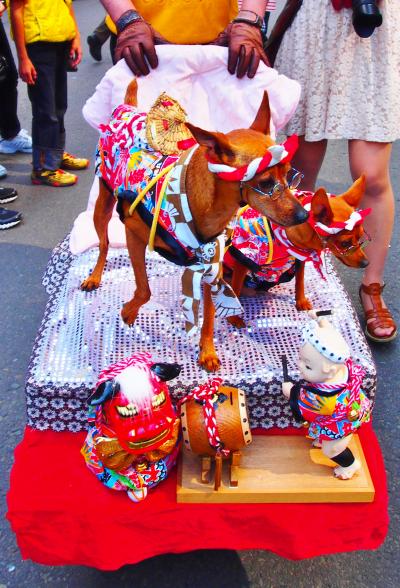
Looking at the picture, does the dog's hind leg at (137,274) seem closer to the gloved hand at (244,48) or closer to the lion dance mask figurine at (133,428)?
the lion dance mask figurine at (133,428)

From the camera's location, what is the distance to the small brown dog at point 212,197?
102cm

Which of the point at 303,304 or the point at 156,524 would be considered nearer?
the point at 156,524

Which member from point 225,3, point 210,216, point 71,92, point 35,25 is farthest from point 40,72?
point 210,216

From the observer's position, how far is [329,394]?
1113 millimetres

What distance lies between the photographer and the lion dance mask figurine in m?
1.09

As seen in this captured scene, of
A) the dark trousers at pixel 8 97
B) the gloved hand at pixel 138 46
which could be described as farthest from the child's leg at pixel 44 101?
the gloved hand at pixel 138 46

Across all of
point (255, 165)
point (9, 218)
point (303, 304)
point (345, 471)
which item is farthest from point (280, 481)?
point (9, 218)

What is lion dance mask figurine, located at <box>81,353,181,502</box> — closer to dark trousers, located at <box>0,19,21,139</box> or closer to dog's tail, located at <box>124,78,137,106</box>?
dog's tail, located at <box>124,78,137,106</box>

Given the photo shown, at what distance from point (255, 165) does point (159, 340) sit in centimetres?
62

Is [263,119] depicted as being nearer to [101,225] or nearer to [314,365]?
[314,365]

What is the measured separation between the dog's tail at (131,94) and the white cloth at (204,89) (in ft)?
0.53

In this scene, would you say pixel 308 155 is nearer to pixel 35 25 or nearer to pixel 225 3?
pixel 225 3

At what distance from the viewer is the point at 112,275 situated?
5.63 ft

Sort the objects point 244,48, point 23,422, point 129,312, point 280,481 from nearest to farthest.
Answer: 1. point 280,481
2. point 129,312
3. point 244,48
4. point 23,422
